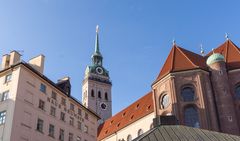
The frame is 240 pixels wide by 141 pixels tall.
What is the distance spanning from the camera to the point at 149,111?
179 feet

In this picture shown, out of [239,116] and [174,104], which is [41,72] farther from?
[239,116]

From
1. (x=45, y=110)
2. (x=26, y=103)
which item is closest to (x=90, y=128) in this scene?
(x=45, y=110)

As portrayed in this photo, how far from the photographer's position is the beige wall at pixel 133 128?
5380cm

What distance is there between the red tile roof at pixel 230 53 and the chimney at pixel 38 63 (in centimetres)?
2357

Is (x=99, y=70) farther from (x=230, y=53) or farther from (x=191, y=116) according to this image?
(x=191, y=116)

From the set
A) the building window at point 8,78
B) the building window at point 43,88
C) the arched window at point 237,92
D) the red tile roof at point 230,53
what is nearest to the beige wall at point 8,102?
the building window at point 8,78

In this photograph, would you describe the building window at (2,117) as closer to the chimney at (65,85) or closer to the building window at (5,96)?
the building window at (5,96)

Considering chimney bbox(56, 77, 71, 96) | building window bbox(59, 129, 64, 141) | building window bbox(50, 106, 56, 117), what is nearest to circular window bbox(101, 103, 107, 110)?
chimney bbox(56, 77, 71, 96)

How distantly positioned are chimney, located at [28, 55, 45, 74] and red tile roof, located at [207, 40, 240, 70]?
77.3 feet

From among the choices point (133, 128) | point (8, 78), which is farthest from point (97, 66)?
point (8, 78)

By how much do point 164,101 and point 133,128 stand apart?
43.0 ft

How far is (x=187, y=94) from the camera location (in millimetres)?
44844

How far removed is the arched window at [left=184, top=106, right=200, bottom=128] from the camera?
4288 centimetres

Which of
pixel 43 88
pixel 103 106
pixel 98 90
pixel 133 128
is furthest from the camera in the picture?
pixel 98 90
